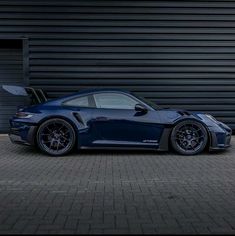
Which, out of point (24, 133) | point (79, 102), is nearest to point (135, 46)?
point (79, 102)

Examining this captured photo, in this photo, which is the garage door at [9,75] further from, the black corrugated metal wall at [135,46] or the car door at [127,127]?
the car door at [127,127]

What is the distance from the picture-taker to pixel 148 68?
43.3 ft

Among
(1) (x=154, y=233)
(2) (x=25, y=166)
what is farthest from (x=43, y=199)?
(2) (x=25, y=166)

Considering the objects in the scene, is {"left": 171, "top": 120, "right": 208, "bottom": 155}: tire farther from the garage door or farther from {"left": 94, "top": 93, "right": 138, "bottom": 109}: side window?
the garage door

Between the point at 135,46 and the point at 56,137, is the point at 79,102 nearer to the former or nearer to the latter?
the point at 56,137

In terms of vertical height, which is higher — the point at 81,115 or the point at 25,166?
the point at 81,115

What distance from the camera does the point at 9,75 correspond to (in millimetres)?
13773

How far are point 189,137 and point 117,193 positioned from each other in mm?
3716

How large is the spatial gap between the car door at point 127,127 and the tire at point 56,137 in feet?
1.70

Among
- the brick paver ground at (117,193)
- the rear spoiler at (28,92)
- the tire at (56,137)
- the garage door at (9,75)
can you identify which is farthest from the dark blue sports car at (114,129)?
the garage door at (9,75)

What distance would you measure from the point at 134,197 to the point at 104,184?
925mm

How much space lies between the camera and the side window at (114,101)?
9859 mm

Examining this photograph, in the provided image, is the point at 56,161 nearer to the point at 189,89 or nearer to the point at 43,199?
the point at 43,199

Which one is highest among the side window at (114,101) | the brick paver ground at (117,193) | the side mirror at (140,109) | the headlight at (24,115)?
the side window at (114,101)
